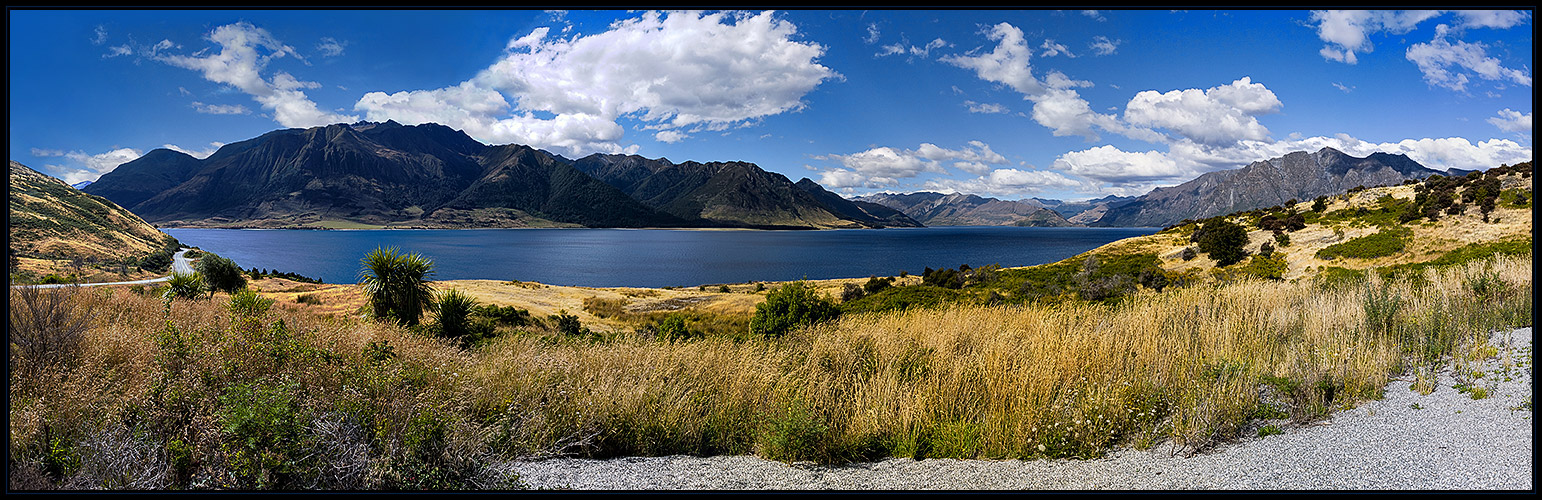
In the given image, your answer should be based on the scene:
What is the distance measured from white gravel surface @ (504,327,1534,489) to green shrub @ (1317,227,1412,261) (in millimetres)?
30957

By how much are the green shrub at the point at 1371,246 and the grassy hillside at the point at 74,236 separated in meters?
66.4

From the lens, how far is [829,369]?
24.4 ft

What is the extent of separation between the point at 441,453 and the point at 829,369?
4.54m

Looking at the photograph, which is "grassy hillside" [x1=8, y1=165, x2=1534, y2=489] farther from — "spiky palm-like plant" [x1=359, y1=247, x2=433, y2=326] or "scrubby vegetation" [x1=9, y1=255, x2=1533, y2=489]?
"spiky palm-like plant" [x1=359, y1=247, x2=433, y2=326]

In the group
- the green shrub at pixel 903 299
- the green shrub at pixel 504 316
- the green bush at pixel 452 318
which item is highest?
the green bush at pixel 452 318

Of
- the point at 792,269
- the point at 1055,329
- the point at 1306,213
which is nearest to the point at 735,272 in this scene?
the point at 792,269

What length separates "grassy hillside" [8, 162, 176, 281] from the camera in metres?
43.0

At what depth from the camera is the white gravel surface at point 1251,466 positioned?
3928 millimetres

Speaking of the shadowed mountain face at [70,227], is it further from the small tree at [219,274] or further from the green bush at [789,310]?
the green bush at [789,310]

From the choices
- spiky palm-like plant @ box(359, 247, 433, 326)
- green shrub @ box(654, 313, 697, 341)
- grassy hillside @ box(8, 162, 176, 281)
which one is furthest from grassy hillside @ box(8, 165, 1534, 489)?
grassy hillside @ box(8, 162, 176, 281)

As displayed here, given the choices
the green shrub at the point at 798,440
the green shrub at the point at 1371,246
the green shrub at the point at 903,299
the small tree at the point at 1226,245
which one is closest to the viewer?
the green shrub at the point at 798,440

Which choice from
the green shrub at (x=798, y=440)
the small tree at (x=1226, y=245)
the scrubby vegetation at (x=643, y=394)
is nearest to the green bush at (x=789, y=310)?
the scrubby vegetation at (x=643, y=394)

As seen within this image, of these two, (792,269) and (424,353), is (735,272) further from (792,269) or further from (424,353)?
(424,353)

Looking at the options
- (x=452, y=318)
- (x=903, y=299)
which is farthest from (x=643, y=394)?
(x=903, y=299)
